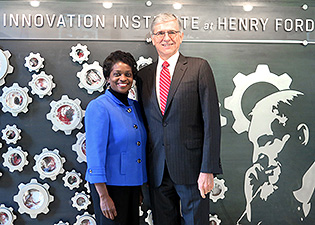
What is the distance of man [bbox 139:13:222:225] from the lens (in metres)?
2.15

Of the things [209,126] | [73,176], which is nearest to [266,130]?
[209,126]

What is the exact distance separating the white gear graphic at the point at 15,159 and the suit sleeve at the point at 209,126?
162 cm

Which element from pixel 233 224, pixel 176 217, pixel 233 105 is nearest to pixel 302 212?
pixel 233 224

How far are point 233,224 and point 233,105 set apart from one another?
3.55 ft

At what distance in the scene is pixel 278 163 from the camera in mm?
3049

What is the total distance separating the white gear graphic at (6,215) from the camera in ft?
9.48

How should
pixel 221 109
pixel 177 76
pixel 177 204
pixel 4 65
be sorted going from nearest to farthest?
pixel 177 76 → pixel 177 204 → pixel 4 65 → pixel 221 109

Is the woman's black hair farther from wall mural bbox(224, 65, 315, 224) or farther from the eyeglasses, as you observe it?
wall mural bbox(224, 65, 315, 224)

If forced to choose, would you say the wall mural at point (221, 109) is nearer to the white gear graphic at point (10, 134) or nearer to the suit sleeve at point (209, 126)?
the white gear graphic at point (10, 134)

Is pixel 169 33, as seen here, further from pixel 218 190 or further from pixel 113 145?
pixel 218 190

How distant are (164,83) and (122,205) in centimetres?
87

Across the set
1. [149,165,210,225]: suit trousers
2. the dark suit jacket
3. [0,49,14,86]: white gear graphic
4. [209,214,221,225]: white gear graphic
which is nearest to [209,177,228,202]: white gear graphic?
[209,214,221,225]: white gear graphic

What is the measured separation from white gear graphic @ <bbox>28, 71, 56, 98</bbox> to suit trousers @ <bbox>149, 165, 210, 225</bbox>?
1.27m

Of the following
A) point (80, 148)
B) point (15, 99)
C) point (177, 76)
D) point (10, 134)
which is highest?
point (177, 76)
